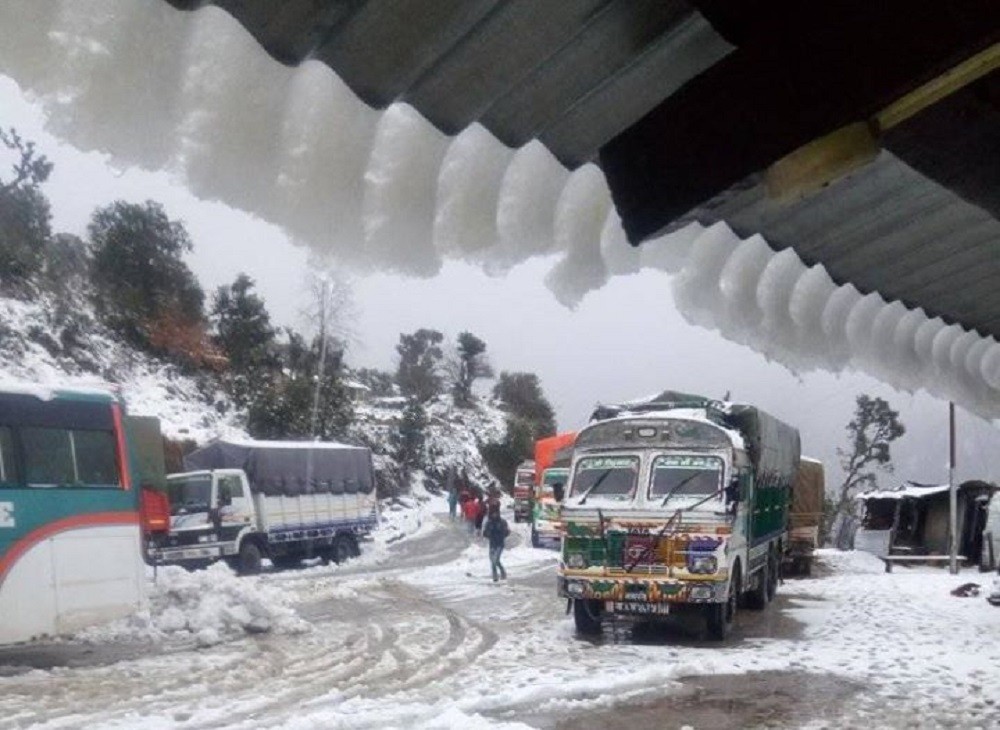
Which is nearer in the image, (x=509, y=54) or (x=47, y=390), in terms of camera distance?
(x=509, y=54)

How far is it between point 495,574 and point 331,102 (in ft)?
70.6

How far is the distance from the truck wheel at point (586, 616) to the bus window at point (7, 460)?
7152 mm

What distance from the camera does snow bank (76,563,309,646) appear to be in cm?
1459

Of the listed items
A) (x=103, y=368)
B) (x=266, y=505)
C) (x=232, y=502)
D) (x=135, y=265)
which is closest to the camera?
(x=232, y=502)

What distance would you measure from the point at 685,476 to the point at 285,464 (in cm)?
1600

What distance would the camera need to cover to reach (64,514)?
1317 cm

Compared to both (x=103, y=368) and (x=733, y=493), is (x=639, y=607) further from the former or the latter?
(x=103, y=368)

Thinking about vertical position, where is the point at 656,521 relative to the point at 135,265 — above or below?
below

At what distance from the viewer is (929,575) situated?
82.9ft

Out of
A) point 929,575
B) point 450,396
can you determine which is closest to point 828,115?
point 929,575

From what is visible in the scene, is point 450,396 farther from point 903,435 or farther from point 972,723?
point 972,723

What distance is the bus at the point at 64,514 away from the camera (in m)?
12.5

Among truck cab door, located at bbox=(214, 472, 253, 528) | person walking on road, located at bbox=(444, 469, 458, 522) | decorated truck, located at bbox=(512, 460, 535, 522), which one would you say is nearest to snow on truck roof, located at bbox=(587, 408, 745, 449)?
truck cab door, located at bbox=(214, 472, 253, 528)

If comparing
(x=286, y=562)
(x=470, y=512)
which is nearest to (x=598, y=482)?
(x=286, y=562)
